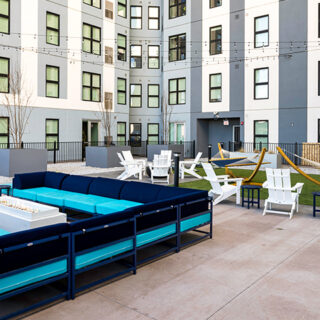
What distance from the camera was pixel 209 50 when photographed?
2373 cm

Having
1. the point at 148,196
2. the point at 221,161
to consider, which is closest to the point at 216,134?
the point at 221,161

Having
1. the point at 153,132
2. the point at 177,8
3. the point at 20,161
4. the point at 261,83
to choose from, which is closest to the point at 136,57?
the point at 177,8

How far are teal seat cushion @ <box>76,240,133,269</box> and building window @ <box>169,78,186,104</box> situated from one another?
21.3 m

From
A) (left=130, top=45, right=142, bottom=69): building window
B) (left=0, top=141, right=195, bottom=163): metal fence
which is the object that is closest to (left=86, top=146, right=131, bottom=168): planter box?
(left=0, top=141, right=195, bottom=163): metal fence

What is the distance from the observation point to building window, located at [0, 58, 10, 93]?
18.1m

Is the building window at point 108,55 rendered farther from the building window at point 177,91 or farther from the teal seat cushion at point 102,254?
the teal seat cushion at point 102,254

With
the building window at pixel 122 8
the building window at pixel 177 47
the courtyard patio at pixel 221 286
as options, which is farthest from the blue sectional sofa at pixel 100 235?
the building window at pixel 122 8

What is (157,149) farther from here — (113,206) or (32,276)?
(32,276)

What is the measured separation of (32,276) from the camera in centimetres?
360

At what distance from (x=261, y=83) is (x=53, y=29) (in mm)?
12551

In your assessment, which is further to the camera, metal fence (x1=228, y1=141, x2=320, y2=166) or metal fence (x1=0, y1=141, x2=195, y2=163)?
metal fence (x1=0, y1=141, x2=195, y2=163)

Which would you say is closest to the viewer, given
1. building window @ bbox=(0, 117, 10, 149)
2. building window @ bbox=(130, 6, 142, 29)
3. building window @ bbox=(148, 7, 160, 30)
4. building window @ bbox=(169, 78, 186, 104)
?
building window @ bbox=(0, 117, 10, 149)

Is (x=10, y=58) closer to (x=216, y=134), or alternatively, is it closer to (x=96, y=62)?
(x=96, y=62)

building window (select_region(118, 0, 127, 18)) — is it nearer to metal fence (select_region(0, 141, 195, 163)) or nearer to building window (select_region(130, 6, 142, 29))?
building window (select_region(130, 6, 142, 29))
